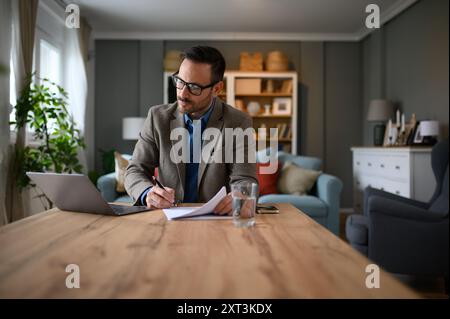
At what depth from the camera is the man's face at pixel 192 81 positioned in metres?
1.74

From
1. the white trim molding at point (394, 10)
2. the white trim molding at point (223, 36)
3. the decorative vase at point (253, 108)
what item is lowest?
the decorative vase at point (253, 108)

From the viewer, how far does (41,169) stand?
3799 millimetres

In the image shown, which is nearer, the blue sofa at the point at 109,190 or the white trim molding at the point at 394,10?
the blue sofa at the point at 109,190

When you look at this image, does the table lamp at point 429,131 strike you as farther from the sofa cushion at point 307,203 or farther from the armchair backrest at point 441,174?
the sofa cushion at point 307,203

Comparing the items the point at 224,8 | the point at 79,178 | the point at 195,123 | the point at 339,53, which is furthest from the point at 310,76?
the point at 79,178

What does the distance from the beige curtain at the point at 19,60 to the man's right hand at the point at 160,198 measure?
2678 millimetres

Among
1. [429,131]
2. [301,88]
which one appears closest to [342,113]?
[301,88]

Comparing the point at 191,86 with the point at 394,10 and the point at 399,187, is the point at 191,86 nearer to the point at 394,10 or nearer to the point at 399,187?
the point at 399,187

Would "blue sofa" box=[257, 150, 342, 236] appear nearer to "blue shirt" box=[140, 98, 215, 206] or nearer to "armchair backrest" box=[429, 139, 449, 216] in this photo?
"armchair backrest" box=[429, 139, 449, 216]

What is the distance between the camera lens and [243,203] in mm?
1166

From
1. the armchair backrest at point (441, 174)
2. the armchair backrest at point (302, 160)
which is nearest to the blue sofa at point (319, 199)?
the armchair backrest at point (302, 160)

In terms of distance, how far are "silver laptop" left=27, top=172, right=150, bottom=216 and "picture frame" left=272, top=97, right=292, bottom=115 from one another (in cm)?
478

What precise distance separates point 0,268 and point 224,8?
4.83 meters

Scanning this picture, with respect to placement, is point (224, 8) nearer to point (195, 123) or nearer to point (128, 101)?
point (128, 101)
